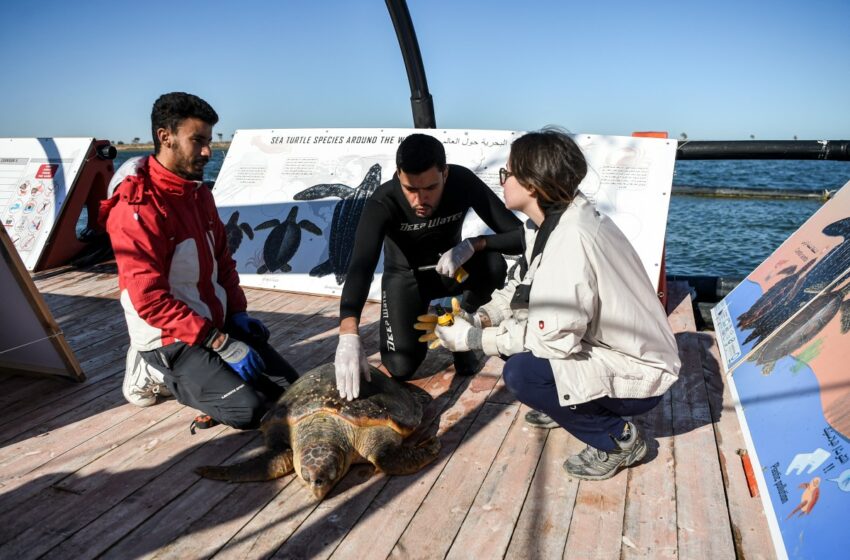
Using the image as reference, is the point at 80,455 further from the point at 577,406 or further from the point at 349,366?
the point at 577,406

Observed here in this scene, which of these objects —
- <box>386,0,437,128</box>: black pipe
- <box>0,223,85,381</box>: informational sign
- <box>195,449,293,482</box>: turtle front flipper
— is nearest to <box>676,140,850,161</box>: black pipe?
<box>386,0,437,128</box>: black pipe

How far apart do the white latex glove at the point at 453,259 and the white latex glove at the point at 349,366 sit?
0.75 m

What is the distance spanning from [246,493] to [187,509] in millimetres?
232

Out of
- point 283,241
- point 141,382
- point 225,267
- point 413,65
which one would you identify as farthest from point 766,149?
point 141,382

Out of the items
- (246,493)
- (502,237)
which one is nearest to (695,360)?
(502,237)

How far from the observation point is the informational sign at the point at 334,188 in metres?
4.60

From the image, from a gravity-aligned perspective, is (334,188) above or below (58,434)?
above

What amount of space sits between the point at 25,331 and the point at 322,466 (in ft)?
7.57

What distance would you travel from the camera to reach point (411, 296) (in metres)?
3.38

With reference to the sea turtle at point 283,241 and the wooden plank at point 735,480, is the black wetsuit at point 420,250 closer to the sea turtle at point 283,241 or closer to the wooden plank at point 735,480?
the wooden plank at point 735,480

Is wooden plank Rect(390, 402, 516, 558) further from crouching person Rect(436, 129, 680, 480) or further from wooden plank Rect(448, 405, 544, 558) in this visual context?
crouching person Rect(436, 129, 680, 480)

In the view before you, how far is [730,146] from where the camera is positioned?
6.23m

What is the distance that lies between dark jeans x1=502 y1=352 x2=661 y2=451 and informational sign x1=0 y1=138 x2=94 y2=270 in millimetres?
6110

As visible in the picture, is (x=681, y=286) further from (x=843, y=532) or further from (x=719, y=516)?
(x=843, y=532)
